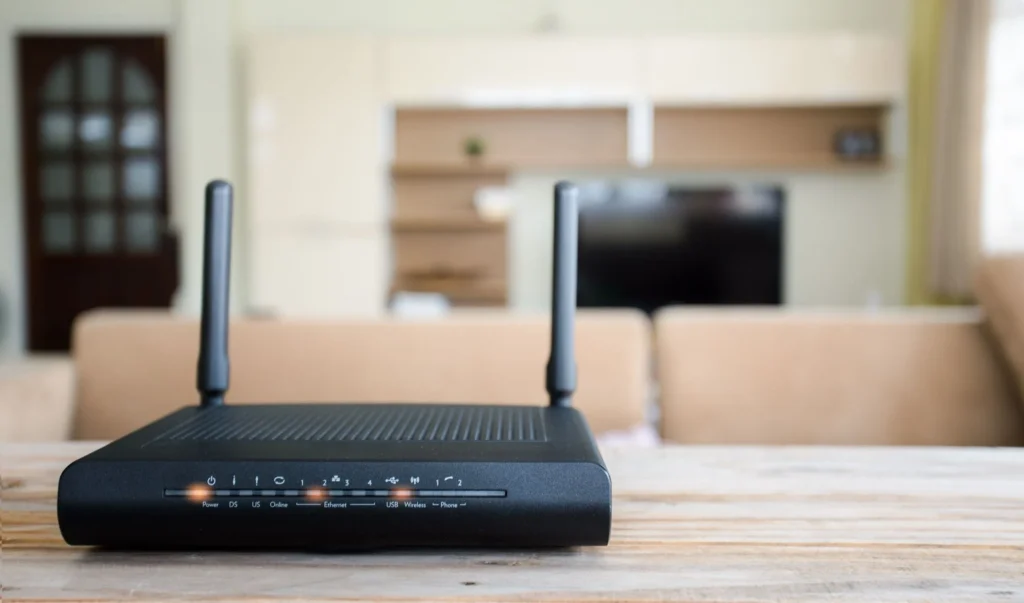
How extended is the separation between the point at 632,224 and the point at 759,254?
2.27 feet

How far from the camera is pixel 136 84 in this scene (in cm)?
486

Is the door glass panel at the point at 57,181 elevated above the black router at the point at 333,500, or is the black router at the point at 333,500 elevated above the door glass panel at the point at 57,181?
the door glass panel at the point at 57,181

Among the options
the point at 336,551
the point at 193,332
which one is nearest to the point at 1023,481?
the point at 336,551

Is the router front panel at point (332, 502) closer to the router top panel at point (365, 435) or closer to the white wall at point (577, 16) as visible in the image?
the router top panel at point (365, 435)

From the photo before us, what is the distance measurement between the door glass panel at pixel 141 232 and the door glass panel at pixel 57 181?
0.40m

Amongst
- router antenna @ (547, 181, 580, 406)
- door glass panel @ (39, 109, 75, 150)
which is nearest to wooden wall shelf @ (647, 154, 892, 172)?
door glass panel @ (39, 109, 75, 150)

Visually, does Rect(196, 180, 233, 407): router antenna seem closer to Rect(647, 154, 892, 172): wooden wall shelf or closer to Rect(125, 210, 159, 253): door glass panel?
Rect(647, 154, 892, 172): wooden wall shelf

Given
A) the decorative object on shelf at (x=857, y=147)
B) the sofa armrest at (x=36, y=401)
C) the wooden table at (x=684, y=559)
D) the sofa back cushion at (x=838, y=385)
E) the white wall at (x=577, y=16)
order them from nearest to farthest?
the wooden table at (x=684, y=559)
the sofa armrest at (x=36, y=401)
the sofa back cushion at (x=838, y=385)
the decorative object on shelf at (x=857, y=147)
the white wall at (x=577, y=16)

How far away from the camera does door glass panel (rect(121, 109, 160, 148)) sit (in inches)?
192

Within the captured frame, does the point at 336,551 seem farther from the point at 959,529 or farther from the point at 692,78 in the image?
the point at 692,78

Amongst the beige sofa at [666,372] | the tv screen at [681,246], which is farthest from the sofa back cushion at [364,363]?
Answer: the tv screen at [681,246]

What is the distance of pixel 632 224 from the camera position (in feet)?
14.4

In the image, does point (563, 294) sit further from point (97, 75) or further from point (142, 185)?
point (97, 75)

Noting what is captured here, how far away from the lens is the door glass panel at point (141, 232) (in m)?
4.93
